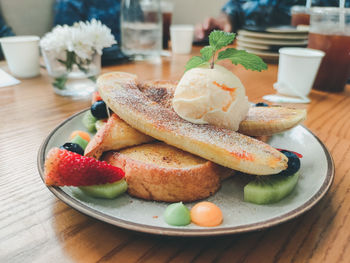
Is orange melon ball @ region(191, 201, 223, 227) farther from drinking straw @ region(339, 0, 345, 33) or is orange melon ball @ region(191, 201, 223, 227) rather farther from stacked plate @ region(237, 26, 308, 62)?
stacked plate @ region(237, 26, 308, 62)

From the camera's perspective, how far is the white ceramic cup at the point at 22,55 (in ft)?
6.02

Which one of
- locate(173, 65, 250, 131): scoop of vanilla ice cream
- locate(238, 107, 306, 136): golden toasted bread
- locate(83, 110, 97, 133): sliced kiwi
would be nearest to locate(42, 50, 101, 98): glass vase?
locate(83, 110, 97, 133): sliced kiwi

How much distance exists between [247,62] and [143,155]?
0.46 metres

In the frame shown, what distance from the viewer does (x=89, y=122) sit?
1120 mm

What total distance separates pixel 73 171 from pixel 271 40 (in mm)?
2066

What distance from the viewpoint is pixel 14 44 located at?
1823mm

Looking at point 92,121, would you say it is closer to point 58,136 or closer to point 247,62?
point 58,136

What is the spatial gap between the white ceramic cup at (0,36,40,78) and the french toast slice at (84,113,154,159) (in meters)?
1.33

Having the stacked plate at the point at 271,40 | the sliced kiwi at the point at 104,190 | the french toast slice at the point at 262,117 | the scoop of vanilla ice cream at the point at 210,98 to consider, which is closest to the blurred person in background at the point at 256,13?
the stacked plate at the point at 271,40

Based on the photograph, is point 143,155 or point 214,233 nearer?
point 214,233

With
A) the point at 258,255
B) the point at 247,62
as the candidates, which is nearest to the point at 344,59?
the point at 247,62

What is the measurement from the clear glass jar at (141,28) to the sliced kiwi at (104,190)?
1.97m

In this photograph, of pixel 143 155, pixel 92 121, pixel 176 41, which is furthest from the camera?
pixel 176 41

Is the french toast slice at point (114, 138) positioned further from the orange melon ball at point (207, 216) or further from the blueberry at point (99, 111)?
the orange melon ball at point (207, 216)
